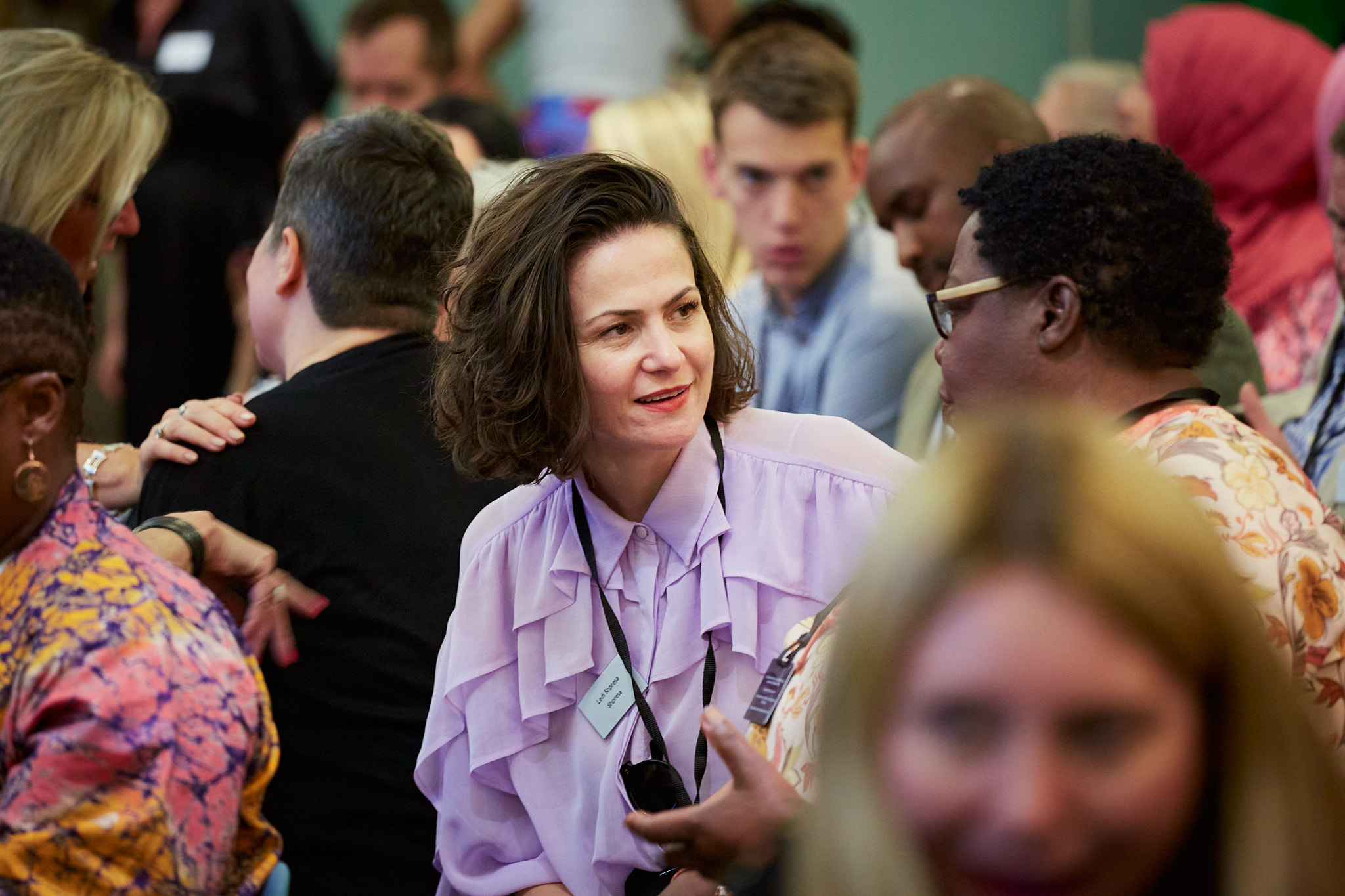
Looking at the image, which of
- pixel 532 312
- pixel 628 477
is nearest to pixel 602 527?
pixel 628 477

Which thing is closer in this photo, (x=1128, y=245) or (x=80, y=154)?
(x=1128, y=245)

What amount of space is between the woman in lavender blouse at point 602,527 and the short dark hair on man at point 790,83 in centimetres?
165

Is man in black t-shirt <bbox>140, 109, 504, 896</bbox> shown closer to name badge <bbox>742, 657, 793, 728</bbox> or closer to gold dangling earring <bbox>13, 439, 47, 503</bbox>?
gold dangling earring <bbox>13, 439, 47, 503</bbox>

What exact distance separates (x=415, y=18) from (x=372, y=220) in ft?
9.95

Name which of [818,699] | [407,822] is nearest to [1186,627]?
[818,699]

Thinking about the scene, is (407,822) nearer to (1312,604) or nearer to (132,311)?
(1312,604)

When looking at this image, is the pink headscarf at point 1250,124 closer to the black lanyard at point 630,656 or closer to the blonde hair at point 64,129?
the black lanyard at point 630,656

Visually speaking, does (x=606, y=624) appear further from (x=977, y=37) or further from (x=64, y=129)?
(x=977, y=37)

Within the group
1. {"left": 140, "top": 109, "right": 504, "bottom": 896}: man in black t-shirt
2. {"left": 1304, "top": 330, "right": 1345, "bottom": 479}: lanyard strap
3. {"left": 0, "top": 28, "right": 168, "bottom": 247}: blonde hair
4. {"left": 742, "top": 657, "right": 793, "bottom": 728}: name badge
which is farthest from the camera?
{"left": 1304, "top": 330, "right": 1345, "bottom": 479}: lanyard strap

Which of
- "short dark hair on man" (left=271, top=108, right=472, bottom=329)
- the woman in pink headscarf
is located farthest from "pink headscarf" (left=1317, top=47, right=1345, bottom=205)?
"short dark hair on man" (left=271, top=108, right=472, bottom=329)

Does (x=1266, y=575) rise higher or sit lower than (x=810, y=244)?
higher

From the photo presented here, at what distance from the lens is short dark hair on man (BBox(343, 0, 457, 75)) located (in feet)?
16.6

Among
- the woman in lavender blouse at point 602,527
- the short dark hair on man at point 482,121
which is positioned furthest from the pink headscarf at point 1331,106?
the short dark hair on man at point 482,121

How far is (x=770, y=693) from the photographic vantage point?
5.37 ft
